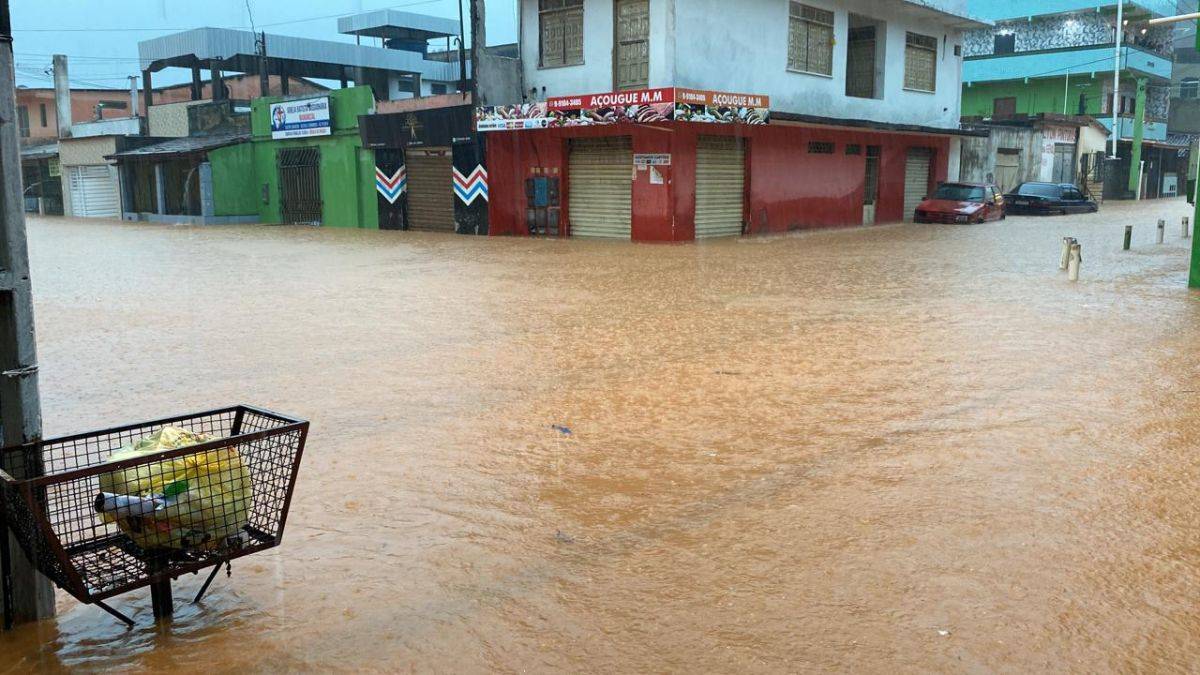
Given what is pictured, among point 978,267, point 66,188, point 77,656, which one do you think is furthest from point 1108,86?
point 77,656

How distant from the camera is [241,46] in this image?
3822 centimetres

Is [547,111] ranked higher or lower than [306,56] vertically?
lower

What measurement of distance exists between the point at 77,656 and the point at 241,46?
39003mm

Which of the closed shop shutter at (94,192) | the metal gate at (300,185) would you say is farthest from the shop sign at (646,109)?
the closed shop shutter at (94,192)

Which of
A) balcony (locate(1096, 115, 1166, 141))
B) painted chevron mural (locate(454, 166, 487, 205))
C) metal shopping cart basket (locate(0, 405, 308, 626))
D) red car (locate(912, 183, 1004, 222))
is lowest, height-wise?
metal shopping cart basket (locate(0, 405, 308, 626))

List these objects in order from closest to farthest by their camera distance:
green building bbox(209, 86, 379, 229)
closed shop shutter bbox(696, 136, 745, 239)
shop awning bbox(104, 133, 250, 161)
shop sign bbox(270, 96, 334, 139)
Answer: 1. closed shop shutter bbox(696, 136, 745, 239)
2. green building bbox(209, 86, 379, 229)
3. shop sign bbox(270, 96, 334, 139)
4. shop awning bbox(104, 133, 250, 161)

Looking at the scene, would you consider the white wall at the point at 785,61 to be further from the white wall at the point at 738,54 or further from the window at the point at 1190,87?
the window at the point at 1190,87

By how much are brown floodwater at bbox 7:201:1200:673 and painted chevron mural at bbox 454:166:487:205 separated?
12.5 meters

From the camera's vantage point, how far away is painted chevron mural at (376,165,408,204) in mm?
27109

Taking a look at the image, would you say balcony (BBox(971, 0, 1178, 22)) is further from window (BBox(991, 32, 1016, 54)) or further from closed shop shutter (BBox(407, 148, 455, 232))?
closed shop shutter (BBox(407, 148, 455, 232))

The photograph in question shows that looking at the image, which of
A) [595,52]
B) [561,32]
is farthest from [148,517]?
[561,32]

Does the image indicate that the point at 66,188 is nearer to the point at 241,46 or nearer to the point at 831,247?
the point at 241,46

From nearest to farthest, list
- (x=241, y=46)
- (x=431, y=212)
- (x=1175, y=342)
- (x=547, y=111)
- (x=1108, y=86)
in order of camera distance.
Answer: (x=1175, y=342), (x=547, y=111), (x=431, y=212), (x=241, y=46), (x=1108, y=86)

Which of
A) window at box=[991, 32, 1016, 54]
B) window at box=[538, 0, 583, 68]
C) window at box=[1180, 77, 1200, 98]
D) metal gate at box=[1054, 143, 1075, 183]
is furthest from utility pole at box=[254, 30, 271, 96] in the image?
window at box=[1180, 77, 1200, 98]
